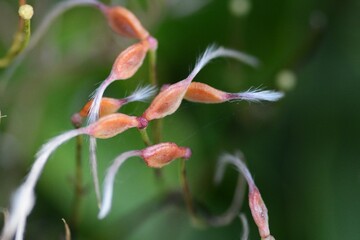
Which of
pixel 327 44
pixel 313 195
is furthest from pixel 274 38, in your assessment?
pixel 313 195

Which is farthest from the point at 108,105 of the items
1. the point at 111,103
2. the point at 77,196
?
the point at 77,196

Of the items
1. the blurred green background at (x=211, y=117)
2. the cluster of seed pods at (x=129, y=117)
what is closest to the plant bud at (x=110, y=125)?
the cluster of seed pods at (x=129, y=117)

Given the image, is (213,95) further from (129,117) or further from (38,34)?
(38,34)

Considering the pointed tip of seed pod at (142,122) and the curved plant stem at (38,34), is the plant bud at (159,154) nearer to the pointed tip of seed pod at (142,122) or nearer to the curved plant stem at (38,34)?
the pointed tip of seed pod at (142,122)

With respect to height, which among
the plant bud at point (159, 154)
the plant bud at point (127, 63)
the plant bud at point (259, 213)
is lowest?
the plant bud at point (259, 213)

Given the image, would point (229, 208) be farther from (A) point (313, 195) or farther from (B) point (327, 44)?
(B) point (327, 44)

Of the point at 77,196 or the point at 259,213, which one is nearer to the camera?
the point at 259,213
